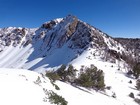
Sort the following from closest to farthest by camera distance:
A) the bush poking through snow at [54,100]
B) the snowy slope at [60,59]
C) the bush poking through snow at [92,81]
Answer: the bush poking through snow at [54,100] < the snowy slope at [60,59] < the bush poking through snow at [92,81]

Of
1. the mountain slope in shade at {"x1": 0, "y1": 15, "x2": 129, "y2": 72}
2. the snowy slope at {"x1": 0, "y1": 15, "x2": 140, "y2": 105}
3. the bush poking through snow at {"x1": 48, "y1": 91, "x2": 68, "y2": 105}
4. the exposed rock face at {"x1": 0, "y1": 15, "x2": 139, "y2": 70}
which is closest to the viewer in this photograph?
the bush poking through snow at {"x1": 48, "y1": 91, "x2": 68, "y2": 105}

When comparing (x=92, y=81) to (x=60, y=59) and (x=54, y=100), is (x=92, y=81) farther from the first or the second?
(x=60, y=59)

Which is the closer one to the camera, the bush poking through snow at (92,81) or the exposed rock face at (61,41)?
the bush poking through snow at (92,81)

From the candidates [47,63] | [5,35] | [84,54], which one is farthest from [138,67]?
[5,35]

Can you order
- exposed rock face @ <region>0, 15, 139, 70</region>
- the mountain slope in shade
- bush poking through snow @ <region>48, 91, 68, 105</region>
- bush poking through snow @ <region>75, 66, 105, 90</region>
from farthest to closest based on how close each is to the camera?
exposed rock face @ <region>0, 15, 139, 70</region> → the mountain slope in shade → bush poking through snow @ <region>75, 66, 105, 90</region> → bush poking through snow @ <region>48, 91, 68, 105</region>

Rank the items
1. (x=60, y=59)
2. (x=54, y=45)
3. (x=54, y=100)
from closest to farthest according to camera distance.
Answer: (x=54, y=100) < (x=60, y=59) < (x=54, y=45)

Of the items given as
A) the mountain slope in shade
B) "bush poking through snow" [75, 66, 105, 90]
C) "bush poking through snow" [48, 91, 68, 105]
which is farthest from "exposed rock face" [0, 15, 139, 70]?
"bush poking through snow" [48, 91, 68, 105]

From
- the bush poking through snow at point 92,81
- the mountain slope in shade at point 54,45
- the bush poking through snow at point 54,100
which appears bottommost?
the bush poking through snow at point 54,100

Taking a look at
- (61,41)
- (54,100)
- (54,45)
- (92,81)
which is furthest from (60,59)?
(54,100)

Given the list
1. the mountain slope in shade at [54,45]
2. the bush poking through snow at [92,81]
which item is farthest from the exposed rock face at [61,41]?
→ the bush poking through snow at [92,81]

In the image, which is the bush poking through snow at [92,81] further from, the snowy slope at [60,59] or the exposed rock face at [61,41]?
the exposed rock face at [61,41]

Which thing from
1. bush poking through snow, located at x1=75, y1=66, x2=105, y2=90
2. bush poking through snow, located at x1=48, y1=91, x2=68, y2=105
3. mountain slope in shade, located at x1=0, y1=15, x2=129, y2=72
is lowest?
bush poking through snow, located at x1=48, y1=91, x2=68, y2=105

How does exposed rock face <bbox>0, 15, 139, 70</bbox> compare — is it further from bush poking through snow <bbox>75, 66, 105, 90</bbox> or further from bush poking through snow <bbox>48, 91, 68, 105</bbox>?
bush poking through snow <bbox>48, 91, 68, 105</bbox>

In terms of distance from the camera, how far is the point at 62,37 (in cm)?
11338
